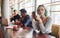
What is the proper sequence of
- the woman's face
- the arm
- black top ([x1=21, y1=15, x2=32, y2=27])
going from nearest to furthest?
the arm < the woman's face < black top ([x1=21, y1=15, x2=32, y2=27])

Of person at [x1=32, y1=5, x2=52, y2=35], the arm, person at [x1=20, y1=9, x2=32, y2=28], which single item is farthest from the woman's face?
person at [x1=20, y1=9, x2=32, y2=28]

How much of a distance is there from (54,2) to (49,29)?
1.16m

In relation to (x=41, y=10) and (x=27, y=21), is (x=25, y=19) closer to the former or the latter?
(x=27, y=21)

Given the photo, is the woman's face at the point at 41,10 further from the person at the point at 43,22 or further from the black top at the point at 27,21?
the black top at the point at 27,21

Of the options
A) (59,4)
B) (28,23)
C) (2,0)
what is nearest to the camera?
(59,4)

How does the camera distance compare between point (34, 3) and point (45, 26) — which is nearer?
point (45, 26)

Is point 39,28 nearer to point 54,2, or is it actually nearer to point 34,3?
point 54,2

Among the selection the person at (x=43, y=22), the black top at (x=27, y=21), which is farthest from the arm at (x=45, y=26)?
the black top at (x=27, y=21)

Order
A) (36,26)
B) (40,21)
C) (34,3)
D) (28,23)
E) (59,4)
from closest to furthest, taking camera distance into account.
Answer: (40,21)
(36,26)
(59,4)
(28,23)
(34,3)

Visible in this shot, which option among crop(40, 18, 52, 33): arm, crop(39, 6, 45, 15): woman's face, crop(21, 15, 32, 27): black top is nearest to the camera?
crop(40, 18, 52, 33): arm

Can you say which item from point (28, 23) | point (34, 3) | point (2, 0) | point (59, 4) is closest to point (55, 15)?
point (59, 4)

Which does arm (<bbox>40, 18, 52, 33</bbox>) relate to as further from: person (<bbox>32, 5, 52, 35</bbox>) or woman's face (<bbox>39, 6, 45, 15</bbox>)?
woman's face (<bbox>39, 6, 45, 15</bbox>)

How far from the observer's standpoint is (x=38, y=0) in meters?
4.15

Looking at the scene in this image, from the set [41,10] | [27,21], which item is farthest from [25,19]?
[41,10]
